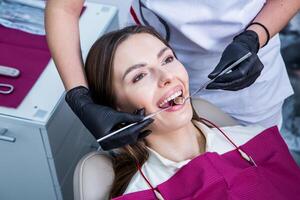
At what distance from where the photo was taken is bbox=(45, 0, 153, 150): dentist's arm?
41.1 inches

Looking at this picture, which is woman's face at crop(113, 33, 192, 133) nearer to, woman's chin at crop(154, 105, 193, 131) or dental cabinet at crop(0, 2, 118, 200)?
woman's chin at crop(154, 105, 193, 131)

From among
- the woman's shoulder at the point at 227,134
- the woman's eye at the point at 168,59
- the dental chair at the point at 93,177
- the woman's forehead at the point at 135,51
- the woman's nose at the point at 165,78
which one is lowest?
the dental chair at the point at 93,177

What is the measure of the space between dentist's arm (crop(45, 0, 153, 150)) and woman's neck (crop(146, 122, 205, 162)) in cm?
9

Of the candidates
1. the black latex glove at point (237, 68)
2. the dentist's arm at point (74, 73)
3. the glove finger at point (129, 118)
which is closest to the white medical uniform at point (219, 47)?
the black latex glove at point (237, 68)

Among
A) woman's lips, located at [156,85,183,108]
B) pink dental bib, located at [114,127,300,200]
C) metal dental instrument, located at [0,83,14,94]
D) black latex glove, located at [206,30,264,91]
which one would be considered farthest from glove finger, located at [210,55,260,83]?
metal dental instrument, located at [0,83,14,94]

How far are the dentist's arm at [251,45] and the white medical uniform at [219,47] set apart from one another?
44mm

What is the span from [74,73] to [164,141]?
0.94ft

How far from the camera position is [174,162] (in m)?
1.20

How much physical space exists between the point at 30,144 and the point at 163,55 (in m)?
0.57

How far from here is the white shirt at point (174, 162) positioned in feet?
3.89

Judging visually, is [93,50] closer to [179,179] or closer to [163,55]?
[163,55]

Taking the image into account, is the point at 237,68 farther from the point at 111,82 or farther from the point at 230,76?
the point at 111,82

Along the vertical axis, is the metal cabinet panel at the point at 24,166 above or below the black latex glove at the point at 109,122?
below

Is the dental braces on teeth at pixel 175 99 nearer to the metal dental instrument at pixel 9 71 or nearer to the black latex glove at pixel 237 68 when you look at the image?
the black latex glove at pixel 237 68
